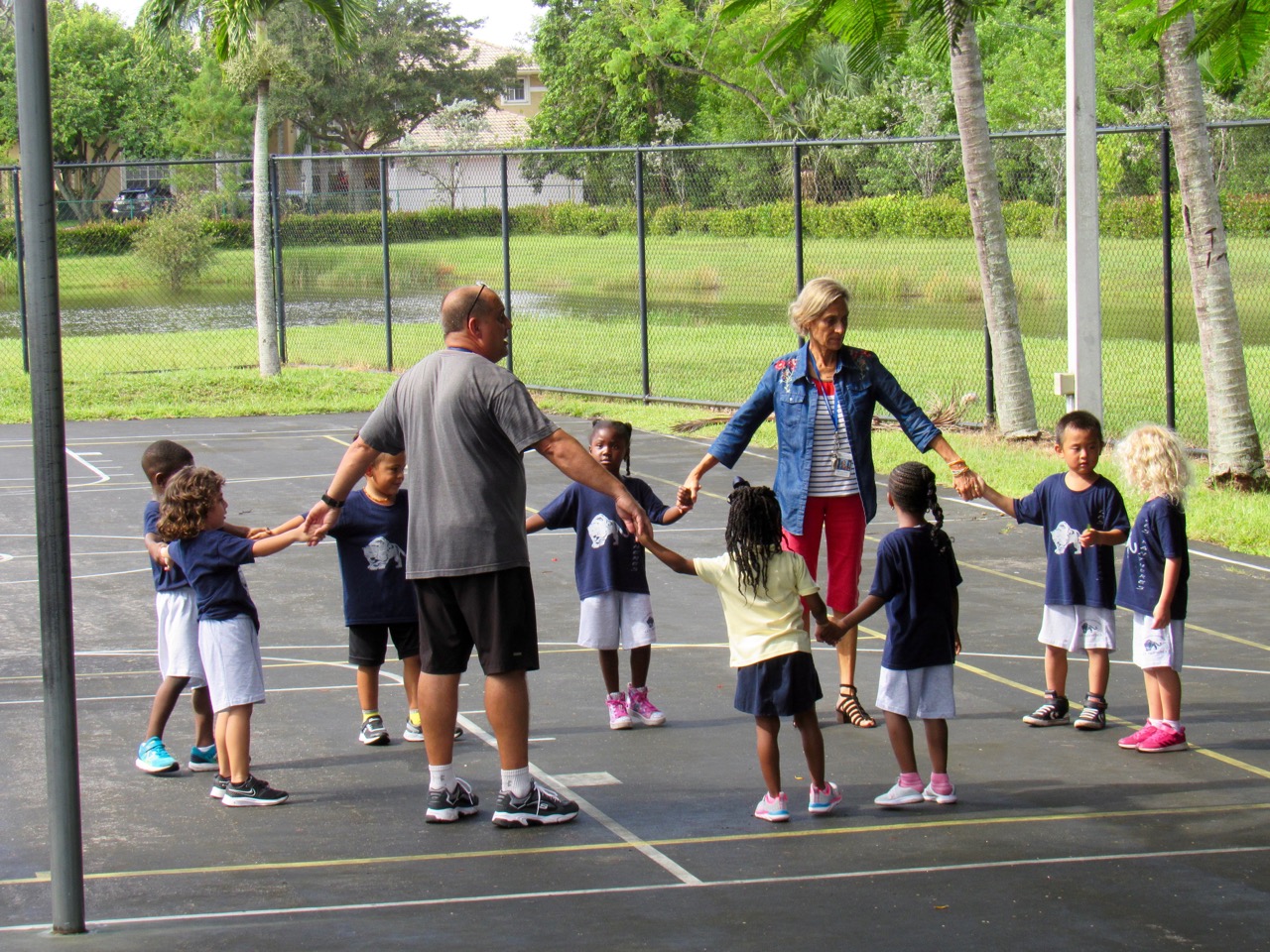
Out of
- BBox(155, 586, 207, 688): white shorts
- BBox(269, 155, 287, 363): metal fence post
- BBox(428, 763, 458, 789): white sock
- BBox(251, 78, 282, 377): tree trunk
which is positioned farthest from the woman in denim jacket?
BBox(269, 155, 287, 363): metal fence post

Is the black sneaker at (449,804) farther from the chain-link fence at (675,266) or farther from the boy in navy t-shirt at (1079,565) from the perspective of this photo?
the chain-link fence at (675,266)

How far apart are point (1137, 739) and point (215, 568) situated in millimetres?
3721

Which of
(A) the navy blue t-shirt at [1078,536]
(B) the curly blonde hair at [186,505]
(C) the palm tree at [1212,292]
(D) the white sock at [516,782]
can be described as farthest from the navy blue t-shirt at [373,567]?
(C) the palm tree at [1212,292]

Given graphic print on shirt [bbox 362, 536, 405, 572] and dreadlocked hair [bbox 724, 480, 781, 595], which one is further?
graphic print on shirt [bbox 362, 536, 405, 572]

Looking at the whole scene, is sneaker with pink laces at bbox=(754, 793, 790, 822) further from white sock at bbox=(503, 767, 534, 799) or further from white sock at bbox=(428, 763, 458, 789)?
white sock at bbox=(428, 763, 458, 789)

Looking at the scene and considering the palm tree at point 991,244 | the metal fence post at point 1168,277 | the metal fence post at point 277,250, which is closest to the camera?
the metal fence post at point 1168,277

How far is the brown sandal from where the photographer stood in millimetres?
6824

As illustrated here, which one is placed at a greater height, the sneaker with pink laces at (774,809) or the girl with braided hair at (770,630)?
the girl with braided hair at (770,630)

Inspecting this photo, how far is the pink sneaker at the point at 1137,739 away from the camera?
640cm

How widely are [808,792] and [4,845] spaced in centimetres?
284

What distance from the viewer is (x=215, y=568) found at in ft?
19.5

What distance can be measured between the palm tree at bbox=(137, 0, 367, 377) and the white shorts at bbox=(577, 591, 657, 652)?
13938 mm

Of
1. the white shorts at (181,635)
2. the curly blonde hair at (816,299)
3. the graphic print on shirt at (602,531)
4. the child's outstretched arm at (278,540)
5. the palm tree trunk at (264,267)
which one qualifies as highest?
the palm tree trunk at (264,267)

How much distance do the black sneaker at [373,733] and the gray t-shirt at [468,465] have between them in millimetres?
1350
